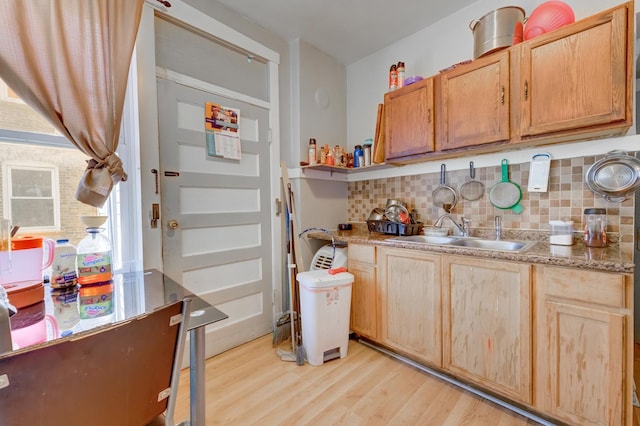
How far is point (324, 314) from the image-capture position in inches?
74.9

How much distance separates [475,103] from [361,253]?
1.26m

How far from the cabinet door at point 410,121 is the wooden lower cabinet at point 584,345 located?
113 cm

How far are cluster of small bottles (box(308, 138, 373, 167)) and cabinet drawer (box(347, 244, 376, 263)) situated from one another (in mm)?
799

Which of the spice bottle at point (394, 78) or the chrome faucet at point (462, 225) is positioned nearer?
the chrome faucet at point (462, 225)

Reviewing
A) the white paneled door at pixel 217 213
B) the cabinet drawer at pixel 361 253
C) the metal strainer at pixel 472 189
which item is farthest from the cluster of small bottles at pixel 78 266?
the metal strainer at pixel 472 189

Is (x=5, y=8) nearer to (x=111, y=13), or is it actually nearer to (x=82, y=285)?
(x=111, y=13)

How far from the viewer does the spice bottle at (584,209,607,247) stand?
1.52 meters

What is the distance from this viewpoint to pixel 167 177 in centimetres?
184

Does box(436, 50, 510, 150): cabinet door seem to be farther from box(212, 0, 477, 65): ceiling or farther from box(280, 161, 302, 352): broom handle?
box(280, 161, 302, 352): broom handle

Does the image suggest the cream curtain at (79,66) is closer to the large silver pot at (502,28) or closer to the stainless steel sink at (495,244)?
the large silver pot at (502,28)

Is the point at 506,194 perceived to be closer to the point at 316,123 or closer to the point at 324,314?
the point at 324,314

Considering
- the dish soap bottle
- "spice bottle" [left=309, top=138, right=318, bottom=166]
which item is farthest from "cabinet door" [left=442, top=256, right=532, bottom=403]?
the dish soap bottle

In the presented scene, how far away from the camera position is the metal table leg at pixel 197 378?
850mm

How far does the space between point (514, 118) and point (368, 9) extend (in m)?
Result: 1.34
